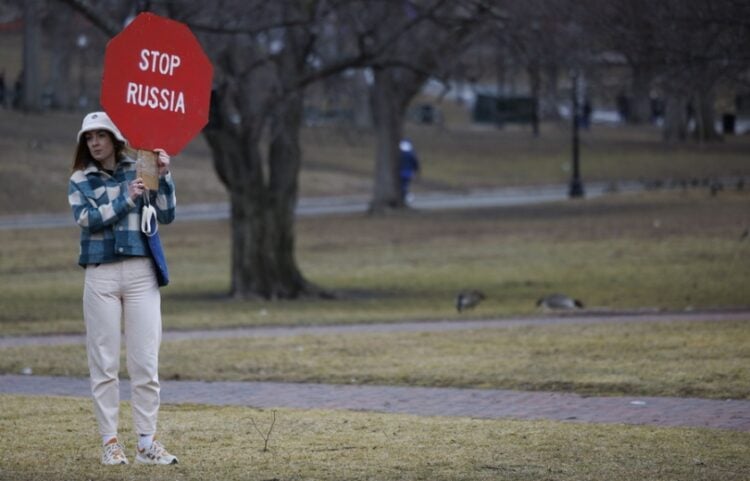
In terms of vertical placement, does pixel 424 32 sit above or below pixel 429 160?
above

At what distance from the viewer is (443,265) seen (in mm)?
26641

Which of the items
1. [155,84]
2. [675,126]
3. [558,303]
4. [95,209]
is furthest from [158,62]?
[675,126]

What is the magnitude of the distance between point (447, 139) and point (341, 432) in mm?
57466

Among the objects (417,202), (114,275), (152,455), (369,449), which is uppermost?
(114,275)

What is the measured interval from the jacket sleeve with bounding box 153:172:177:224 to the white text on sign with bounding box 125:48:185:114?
0.38 metres

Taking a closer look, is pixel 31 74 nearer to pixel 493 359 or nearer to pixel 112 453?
pixel 493 359

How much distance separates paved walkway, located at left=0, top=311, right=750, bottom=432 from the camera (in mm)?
10148

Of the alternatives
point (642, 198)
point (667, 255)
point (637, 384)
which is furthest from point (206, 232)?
point (637, 384)

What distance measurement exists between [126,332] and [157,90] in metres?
1.30

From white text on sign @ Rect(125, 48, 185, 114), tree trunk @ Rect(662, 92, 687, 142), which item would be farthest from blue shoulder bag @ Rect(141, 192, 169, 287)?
tree trunk @ Rect(662, 92, 687, 142)

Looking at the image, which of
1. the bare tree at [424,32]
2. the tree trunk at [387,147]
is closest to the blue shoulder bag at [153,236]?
the bare tree at [424,32]

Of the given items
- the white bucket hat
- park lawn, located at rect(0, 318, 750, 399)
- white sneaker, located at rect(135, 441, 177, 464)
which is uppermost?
the white bucket hat

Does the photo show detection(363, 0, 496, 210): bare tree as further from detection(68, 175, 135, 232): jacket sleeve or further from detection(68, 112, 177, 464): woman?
detection(68, 175, 135, 232): jacket sleeve

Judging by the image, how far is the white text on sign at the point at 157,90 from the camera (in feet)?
26.1
